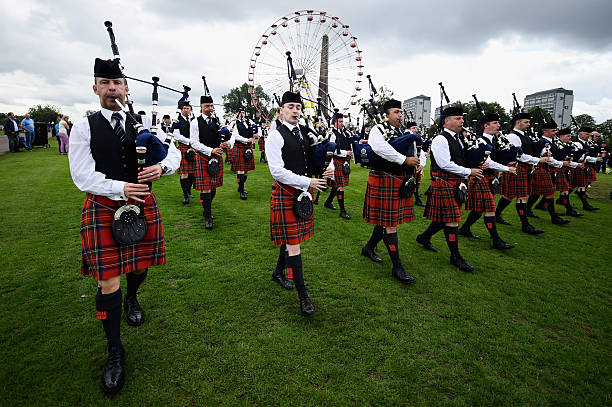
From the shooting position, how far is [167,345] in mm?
A: 2252

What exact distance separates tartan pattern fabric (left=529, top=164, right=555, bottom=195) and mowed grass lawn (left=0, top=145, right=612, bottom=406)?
156cm

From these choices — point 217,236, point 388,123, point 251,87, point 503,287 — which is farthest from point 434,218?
point 251,87

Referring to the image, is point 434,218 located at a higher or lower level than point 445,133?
lower

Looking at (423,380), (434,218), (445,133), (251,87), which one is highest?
(251,87)

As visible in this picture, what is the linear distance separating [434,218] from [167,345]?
319 centimetres

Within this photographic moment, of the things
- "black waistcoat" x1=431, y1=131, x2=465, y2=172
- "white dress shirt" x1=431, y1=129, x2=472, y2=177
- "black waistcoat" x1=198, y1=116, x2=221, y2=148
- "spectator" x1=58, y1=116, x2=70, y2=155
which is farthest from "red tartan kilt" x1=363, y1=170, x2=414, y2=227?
"spectator" x1=58, y1=116, x2=70, y2=155

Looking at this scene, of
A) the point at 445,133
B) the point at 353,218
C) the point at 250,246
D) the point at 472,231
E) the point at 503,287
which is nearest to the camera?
the point at 503,287

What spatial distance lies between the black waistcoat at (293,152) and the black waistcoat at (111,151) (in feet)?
3.78

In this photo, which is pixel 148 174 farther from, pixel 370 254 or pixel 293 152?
pixel 370 254

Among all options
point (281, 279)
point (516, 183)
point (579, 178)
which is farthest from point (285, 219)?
point (579, 178)

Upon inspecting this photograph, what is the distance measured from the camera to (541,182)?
18.9 ft

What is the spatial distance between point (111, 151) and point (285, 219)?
138 cm

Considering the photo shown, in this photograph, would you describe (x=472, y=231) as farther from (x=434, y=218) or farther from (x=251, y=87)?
(x=251, y=87)

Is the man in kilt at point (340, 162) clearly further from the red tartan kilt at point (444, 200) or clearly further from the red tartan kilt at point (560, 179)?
the red tartan kilt at point (560, 179)
